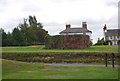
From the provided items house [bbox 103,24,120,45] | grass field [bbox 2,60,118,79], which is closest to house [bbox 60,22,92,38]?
house [bbox 103,24,120,45]

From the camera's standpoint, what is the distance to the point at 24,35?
84500 mm

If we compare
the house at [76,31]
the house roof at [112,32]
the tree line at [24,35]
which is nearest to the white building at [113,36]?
the house roof at [112,32]

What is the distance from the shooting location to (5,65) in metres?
24.9

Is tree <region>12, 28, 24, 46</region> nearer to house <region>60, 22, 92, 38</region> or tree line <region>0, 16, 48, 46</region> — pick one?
tree line <region>0, 16, 48, 46</region>

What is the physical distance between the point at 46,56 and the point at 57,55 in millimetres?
2024

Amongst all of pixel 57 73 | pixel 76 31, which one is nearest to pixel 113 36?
pixel 76 31

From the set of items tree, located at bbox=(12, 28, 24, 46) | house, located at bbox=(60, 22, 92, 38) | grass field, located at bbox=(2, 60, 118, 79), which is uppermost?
house, located at bbox=(60, 22, 92, 38)

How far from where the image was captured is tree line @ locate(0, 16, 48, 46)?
7550 centimetres

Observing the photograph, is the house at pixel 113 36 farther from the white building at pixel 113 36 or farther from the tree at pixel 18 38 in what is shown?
the tree at pixel 18 38

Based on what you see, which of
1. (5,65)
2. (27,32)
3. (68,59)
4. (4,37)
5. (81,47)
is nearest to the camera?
(5,65)

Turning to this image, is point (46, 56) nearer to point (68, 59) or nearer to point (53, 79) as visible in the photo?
point (68, 59)

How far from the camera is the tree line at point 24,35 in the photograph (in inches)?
2972

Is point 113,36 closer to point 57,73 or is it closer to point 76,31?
point 76,31

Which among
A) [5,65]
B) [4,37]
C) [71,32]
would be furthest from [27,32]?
[5,65]
